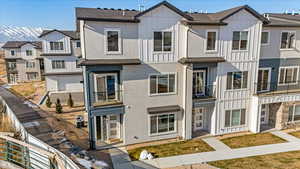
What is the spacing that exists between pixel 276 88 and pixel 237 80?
14.6ft

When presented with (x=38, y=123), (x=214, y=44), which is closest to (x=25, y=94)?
(x=38, y=123)

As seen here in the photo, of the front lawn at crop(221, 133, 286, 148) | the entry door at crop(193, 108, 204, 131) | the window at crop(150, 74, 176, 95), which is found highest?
the window at crop(150, 74, 176, 95)

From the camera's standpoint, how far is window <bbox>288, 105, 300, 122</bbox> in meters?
16.3

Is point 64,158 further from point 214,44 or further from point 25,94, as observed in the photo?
point 25,94

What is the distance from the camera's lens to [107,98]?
13.7 m

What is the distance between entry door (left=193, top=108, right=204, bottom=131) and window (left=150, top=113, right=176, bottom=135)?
7.84 feet

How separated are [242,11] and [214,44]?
3.19 metres

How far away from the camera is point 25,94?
108 ft

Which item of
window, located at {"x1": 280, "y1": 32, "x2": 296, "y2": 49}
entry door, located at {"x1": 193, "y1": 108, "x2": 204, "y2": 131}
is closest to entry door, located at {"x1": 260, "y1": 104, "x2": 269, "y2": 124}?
window, located at {"x1": 280, "y1": 32, "x2": 296, "y2": 49}

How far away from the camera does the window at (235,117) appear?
15375 mm

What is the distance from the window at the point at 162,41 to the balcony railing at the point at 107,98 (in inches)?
162

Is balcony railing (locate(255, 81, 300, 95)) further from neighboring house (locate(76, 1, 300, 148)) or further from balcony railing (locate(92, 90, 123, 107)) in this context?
balcony railing (locate(92, 90, 123, 107))

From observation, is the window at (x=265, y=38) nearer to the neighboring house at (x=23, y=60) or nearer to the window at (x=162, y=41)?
the window at (x=162, y=41)

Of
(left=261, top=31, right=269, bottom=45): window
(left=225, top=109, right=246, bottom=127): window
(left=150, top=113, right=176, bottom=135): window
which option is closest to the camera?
(left=150, top=113, right=176, bottom=135): window
